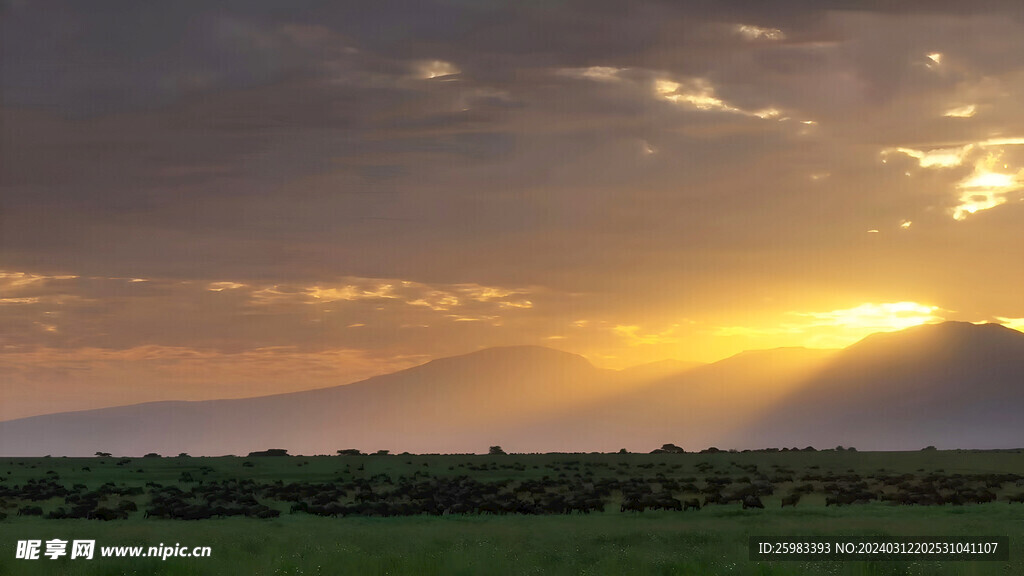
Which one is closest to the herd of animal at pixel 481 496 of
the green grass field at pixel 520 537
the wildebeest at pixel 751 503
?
the wildebeest at pixel 751 503

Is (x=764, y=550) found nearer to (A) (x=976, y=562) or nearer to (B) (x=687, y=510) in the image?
(A) (x=976, y=562)

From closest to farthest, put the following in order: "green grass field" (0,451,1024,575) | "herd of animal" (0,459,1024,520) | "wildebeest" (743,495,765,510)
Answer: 1. "green grass field" (0,451,1024,575)
2. "wildebeest" (743,495,765,510)
3. "herd of animal" (0,459,1024,520)

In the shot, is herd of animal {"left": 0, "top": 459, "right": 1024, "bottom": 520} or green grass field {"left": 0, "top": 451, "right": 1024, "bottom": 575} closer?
green grass field {"left": 0, "top": 451, "right": 1024, "bottom": 575}

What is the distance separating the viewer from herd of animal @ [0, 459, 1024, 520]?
53.6 m

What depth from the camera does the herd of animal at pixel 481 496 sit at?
176ft

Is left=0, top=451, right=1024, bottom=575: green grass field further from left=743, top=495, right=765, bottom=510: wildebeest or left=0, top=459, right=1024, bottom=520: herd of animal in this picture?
left=0, top=459, right=1024, bottom=520: herd of animal

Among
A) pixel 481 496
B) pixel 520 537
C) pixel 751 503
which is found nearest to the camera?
pixel 520 537

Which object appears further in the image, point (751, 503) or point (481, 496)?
point (481, 496)

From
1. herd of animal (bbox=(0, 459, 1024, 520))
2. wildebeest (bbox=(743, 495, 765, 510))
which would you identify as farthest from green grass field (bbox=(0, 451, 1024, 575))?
herd of animal (bbox=(0, 459, 1024, 520))

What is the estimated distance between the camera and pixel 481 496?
6147 centimetres

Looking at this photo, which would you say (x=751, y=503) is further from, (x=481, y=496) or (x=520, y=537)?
(x=520, y=537)

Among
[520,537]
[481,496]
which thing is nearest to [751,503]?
[481,496]

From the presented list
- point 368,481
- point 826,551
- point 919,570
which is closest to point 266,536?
point 826,551

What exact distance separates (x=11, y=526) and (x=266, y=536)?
51.7ft
